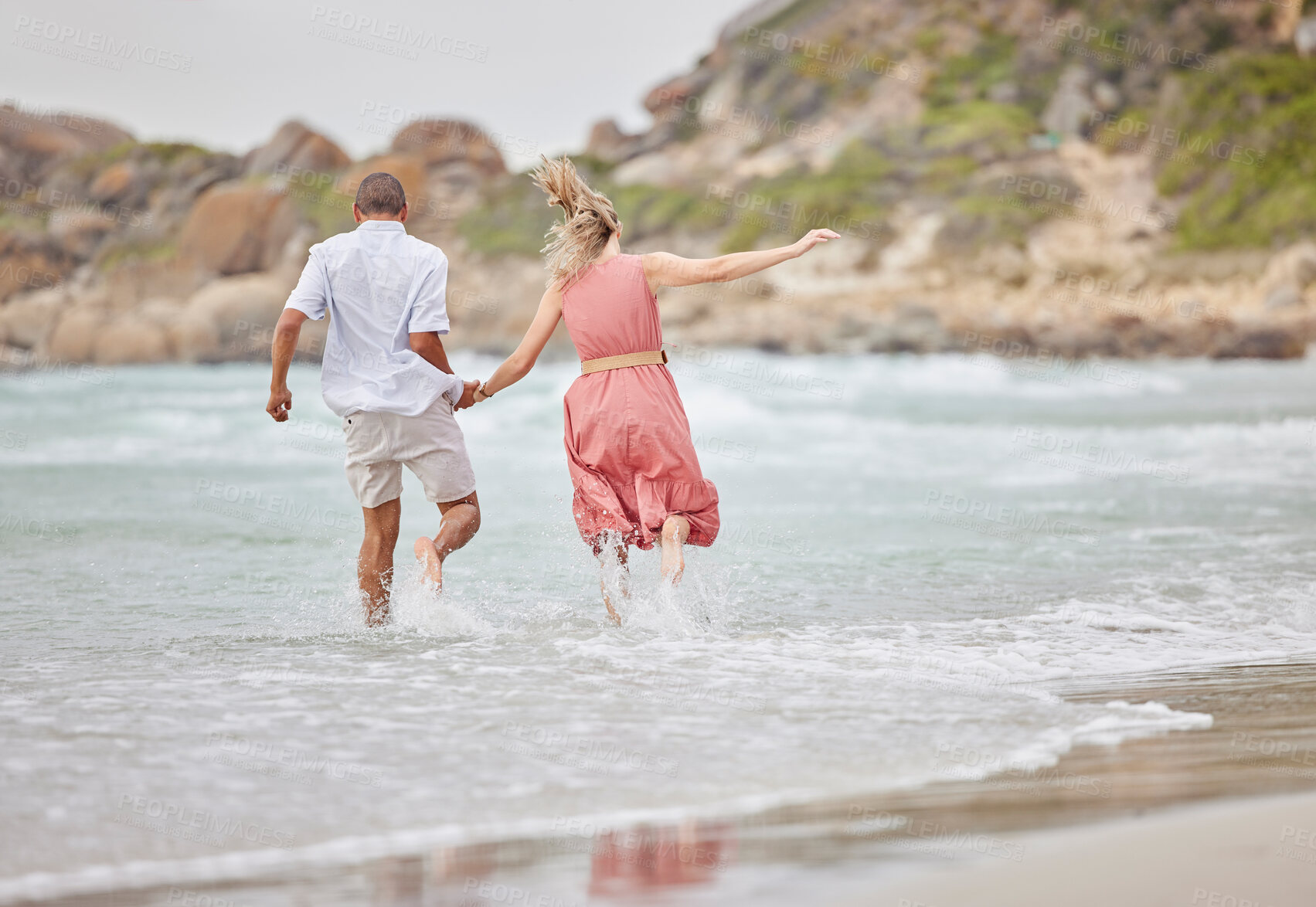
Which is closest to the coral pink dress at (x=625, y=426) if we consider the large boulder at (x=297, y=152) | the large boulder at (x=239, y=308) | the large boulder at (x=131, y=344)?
the large boulder at (x=239, y=308)

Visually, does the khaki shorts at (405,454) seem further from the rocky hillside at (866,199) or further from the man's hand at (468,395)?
the rocky hillside at (866,199)

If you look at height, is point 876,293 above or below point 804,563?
above

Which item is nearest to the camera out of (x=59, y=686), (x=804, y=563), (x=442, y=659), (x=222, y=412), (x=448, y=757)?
(x=448, y=757)

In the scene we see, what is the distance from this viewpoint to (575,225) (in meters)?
5.11

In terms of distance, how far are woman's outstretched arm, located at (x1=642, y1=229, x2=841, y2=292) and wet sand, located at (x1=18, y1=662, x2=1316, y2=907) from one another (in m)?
2.26

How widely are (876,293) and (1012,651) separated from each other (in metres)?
46.4

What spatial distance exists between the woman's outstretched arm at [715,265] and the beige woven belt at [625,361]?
0.99ft

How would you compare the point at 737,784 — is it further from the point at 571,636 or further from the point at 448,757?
the point at 571,636

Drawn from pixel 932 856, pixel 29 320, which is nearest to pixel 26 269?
pixel 29 320

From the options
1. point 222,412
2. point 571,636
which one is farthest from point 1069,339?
point 571,636

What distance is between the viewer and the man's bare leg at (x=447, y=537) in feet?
17.2

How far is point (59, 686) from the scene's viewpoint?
4570 mm

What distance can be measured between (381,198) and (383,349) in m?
0.59

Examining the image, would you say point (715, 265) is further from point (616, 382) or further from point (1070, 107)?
point (1070, 107)
